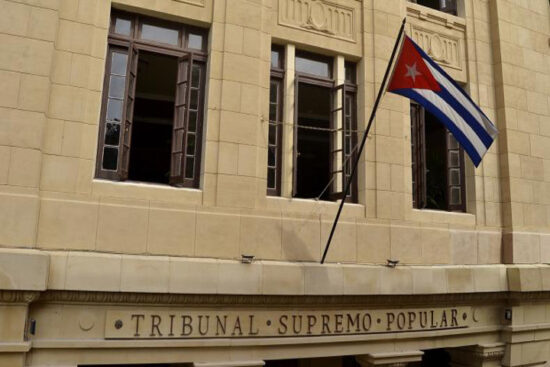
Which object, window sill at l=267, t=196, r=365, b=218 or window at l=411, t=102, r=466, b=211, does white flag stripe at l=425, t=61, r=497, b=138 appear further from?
window sill at l=267, t=196, r=365, b=218

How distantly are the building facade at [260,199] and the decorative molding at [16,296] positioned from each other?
38 mm

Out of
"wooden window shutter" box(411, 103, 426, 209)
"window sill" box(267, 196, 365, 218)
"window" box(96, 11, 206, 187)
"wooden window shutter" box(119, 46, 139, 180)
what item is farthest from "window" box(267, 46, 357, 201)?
"wooden window shutter" box(119, 46, 139, 180)

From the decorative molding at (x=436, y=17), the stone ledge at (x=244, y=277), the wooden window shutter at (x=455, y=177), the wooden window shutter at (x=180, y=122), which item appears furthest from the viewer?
the wooden window shutter at (x=455, y=177)

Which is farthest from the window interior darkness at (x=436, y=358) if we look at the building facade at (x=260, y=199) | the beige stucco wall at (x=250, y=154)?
the beige stucco wall at (x=250, y=154)

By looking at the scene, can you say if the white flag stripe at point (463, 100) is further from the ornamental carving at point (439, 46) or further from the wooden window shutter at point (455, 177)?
the ornamental carving at point (439, 46)

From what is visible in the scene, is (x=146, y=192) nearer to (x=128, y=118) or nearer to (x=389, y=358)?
(x=128, y=118)

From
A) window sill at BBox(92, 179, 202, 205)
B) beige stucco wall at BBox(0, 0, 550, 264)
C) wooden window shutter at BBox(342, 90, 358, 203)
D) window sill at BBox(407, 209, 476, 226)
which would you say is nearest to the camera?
beige stucco wall at BBox(0, 0, 550, 264)

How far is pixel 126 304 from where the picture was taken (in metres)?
6.92

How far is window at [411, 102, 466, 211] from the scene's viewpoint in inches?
394

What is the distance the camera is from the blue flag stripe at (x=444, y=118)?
7902 millimetres

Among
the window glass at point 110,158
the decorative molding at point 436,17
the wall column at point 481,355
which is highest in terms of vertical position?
the decorative molding at point 436,17

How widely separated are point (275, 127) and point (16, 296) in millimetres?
4837

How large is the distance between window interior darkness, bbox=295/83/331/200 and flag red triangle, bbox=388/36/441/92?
3491mm

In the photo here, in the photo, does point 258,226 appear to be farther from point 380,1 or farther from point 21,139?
point 380,1
